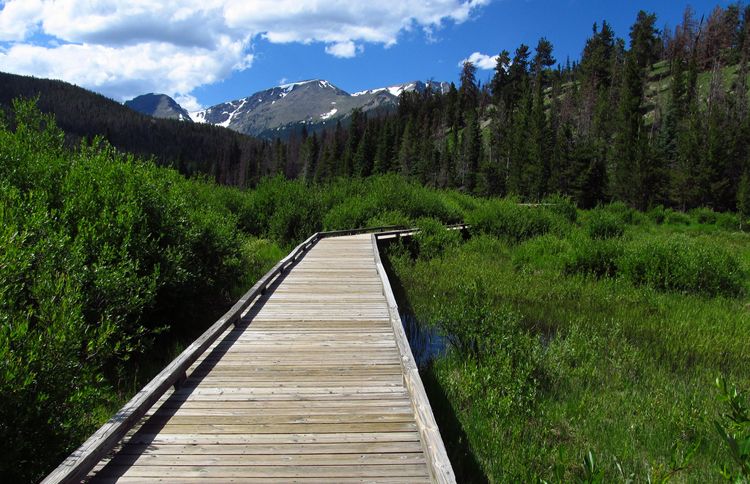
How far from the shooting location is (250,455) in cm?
345

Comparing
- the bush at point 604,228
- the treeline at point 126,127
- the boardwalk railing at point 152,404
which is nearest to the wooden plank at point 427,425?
the boardwalk railing at point 152,404

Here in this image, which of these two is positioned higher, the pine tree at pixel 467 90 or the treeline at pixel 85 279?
the pine tree at pixel 467 90

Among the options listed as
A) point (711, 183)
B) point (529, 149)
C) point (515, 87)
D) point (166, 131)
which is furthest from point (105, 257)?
point (166, 131)

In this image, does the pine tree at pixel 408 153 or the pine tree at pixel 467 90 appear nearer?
the pine tree at pixel 408 153

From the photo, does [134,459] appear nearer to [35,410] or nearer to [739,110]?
[35,410]

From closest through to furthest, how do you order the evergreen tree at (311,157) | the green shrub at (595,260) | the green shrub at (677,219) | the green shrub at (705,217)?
the green shrub at (595,260) → the green shrub at (705,217) → the green shrub at (677,219) → the evergreen tree at (311,157)

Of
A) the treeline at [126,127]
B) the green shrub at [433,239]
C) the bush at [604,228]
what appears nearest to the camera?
the green shrub at [433,239]

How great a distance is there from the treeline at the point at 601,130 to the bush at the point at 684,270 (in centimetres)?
1403

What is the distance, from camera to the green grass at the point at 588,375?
14.8ft

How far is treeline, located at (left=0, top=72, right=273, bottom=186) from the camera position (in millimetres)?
147625

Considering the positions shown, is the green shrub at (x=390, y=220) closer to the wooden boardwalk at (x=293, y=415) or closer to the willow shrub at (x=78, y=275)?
the willow shrub at (x=78, y=275)

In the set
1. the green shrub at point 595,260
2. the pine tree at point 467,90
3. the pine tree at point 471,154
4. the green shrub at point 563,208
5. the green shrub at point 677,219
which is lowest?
the green shrub at point 595,260

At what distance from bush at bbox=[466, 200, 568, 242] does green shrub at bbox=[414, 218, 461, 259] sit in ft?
8.29

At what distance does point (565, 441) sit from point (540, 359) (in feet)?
5.85
